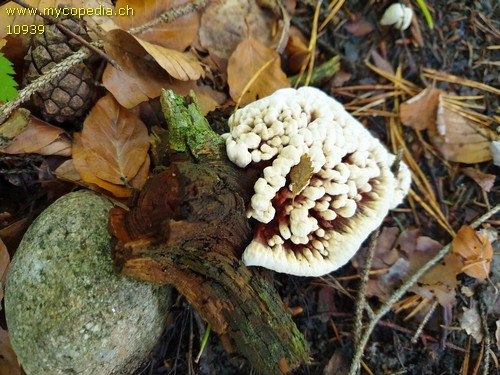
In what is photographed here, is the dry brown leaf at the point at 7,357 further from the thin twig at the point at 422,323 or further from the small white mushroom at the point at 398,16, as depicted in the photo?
the small white mushroom at the point at 398,16

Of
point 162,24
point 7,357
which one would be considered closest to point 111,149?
point 162,24

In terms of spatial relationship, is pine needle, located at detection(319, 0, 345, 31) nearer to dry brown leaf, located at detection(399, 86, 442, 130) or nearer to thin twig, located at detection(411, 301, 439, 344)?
dry brown leaf, located at detection(399, 86, 442, 130)

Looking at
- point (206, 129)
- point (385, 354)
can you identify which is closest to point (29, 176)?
point (206, 129)

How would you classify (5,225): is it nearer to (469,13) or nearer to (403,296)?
(403,296)

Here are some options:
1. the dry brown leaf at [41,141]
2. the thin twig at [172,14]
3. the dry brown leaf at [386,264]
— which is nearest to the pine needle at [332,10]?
the thin twig at [172,14]

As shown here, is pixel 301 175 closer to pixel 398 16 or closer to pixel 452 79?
pixel 398 16
